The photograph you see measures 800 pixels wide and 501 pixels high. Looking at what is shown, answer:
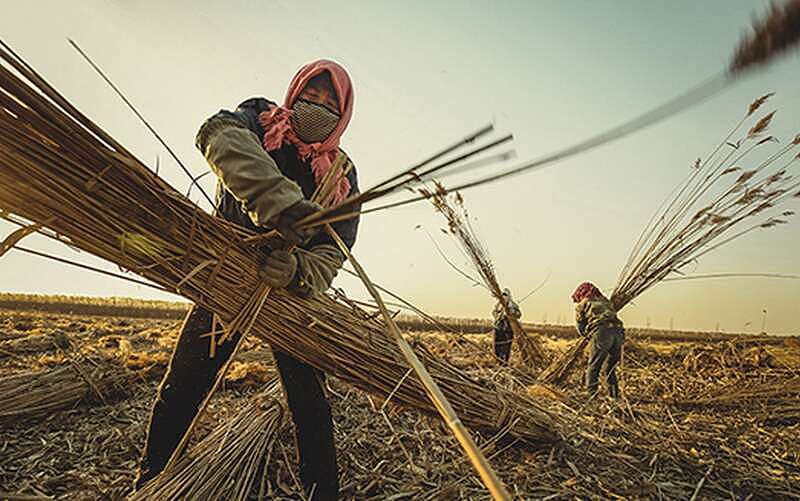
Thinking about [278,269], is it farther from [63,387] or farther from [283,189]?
[63,387]

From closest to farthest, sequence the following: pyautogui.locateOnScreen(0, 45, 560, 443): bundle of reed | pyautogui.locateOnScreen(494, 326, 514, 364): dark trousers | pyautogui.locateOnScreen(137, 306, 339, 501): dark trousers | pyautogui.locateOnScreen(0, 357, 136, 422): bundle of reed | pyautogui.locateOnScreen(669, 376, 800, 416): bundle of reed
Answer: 1. pyautogui.locateOnScreen(0, 45, 560, 443): bundle of reed
2. pyautogui.locateOnScreen(137, 306, 339, 501): dark trousers
3. pyautogui.locateOnScreen(0, 357, 136, 422): bundle of reed
4. pyautogui.locateOnScreen(669, 376, 800, 416): bundle of reed
5. pyautogui.locateOnScreen(494, 326, 514, 364): dark trousers

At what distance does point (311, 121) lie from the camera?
5.17 ft

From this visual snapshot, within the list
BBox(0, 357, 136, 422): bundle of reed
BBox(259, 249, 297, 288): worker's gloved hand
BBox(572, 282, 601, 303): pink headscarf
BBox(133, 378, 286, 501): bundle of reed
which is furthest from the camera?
BBox(572, 282, 601, 303): pink headscarf

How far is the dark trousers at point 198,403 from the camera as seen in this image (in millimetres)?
1520

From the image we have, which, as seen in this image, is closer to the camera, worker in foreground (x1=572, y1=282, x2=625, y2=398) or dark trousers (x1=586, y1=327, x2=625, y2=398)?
worker in foreground (x1=572, y1=282, x2=625, y2=398)

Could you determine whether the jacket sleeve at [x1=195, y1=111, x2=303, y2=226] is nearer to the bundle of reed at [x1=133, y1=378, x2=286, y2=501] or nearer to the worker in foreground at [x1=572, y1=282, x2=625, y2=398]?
the bundle of reed at [x1=133, y1=378, x2=286, y2=501]

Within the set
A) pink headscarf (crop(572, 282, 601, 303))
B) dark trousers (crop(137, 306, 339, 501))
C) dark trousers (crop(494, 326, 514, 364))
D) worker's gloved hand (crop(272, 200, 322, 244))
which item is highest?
pink headscarf (crop(572, 282, 601, 303))

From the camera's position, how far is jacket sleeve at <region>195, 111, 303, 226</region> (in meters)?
1.20

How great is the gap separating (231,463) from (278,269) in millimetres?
849

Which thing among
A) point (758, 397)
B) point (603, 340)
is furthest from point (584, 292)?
point (758, 397)

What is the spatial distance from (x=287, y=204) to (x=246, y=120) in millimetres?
488

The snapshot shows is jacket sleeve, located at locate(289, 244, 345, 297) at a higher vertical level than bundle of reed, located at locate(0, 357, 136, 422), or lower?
higher

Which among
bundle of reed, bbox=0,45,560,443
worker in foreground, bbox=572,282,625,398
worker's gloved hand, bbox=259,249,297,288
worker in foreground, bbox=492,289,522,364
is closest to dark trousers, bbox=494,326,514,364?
worker in foreground, bbox=492,289,522,364

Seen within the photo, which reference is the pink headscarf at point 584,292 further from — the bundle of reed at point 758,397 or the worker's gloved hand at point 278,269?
the worker's gloved hand at point 278,269
